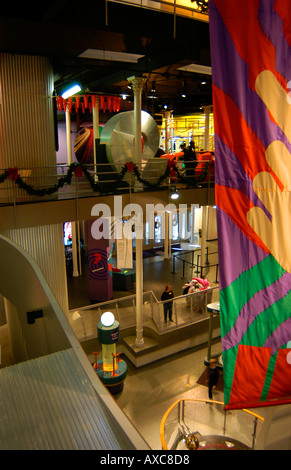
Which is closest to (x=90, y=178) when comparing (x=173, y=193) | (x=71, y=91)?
(x=173, y=193)

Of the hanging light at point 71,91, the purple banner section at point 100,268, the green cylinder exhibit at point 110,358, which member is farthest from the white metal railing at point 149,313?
the hanging light at point 71,91

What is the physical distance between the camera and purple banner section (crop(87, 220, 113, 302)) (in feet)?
46.9

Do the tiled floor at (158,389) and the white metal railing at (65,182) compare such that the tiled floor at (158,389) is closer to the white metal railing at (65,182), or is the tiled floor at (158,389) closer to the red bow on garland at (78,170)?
the white metal railing at (65,182)

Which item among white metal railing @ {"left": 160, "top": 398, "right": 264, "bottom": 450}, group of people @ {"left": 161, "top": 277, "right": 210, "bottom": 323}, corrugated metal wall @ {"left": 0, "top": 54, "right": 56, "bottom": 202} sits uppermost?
corrugated metal wall @ {"left": 0, "top": 54, "right": 56, "bottom": 202}

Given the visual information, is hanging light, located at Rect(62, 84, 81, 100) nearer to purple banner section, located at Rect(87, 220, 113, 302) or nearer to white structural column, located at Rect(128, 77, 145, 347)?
white structural column, located at Rect(128, 77, 145, 347)

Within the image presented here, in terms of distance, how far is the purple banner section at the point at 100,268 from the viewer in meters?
14.3

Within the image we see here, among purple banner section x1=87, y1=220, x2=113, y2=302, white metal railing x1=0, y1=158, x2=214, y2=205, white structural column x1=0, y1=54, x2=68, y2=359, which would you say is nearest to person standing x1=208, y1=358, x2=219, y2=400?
white structural column x1=0, y1=54, x2=68, y2=359

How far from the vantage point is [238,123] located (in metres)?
3.24

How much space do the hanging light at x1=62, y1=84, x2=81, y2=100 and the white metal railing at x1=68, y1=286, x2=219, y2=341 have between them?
22.8ft

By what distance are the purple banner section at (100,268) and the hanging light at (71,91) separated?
5.32 m

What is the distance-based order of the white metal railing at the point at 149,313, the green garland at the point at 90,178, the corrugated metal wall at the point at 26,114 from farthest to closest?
the white metal railing at the point at 149,313, the corrugated metal wall at the point at 26,114, the green garland at the point at 90,178

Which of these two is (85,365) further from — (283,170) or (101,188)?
(101,188)

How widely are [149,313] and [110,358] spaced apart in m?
3.07

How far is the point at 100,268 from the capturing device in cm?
1429
